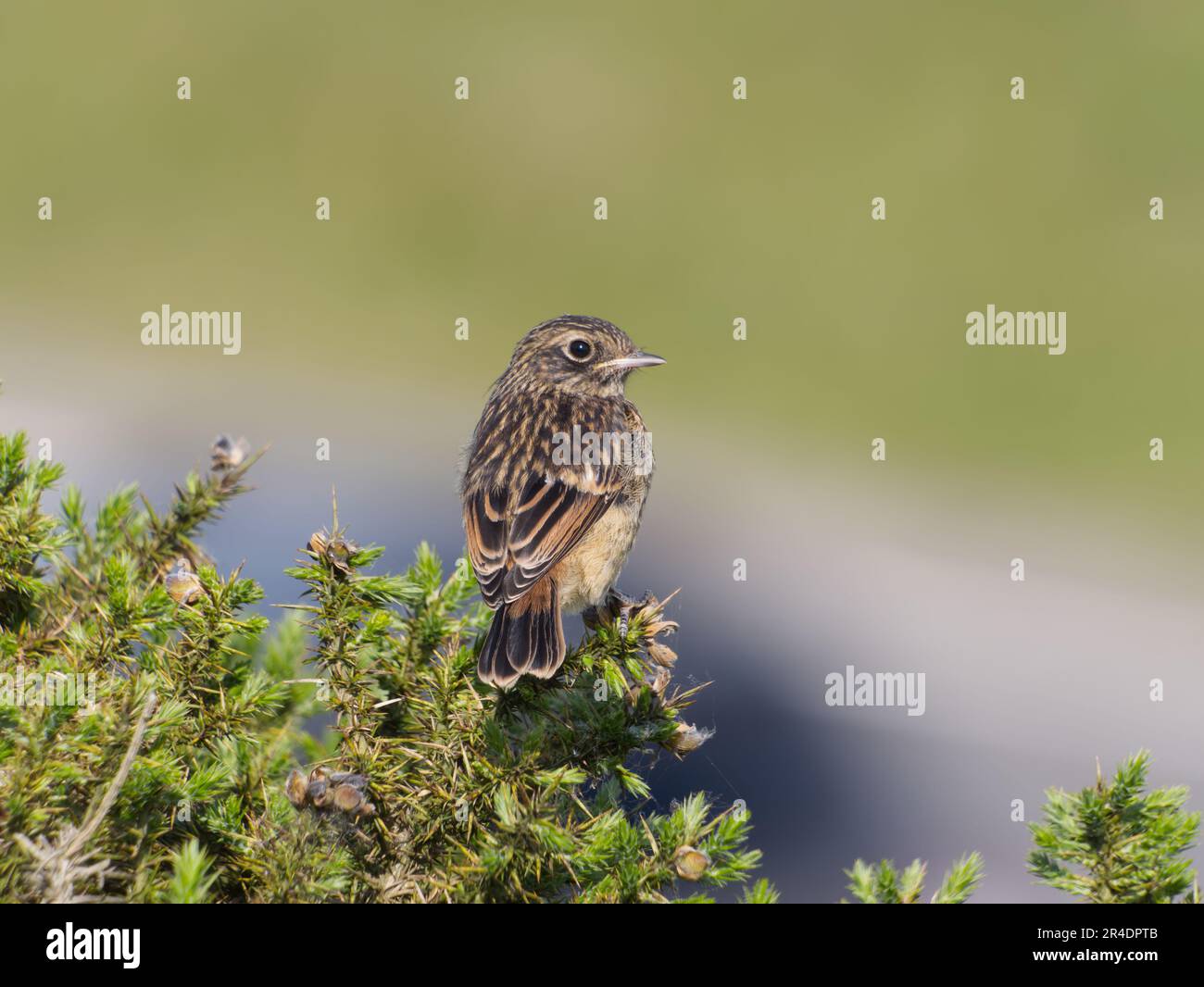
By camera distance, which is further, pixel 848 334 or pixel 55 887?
pixel 848 334

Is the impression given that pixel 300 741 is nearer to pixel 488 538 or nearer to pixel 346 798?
pixel 488 538

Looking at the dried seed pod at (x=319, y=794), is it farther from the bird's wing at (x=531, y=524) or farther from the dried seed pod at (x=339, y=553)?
the bird's wing at (x=531, y=524)

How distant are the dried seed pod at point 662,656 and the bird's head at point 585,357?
2.24 metres

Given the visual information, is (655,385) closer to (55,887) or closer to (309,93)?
(309,93)

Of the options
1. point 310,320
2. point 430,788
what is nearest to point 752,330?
point 310,320

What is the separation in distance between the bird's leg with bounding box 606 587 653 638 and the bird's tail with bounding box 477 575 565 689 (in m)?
0.20

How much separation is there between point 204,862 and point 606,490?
2837 mm

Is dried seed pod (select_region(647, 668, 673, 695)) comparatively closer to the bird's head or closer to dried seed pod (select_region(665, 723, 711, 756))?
dried seed pod (select_region(665, 723, 711, 756))

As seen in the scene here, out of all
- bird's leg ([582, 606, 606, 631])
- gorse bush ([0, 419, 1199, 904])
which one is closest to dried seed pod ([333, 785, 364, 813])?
gorse bush ([0, 419, 1199, 904])

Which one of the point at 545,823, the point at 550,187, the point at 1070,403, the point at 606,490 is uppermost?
the point at 550,187

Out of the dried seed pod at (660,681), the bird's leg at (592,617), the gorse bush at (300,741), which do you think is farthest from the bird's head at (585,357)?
the dried seed pod at (660,681)

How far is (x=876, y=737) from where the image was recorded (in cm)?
1005

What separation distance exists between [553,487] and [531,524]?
288 mm

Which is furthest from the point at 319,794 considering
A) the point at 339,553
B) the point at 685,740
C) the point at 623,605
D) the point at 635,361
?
the point at 635,361
